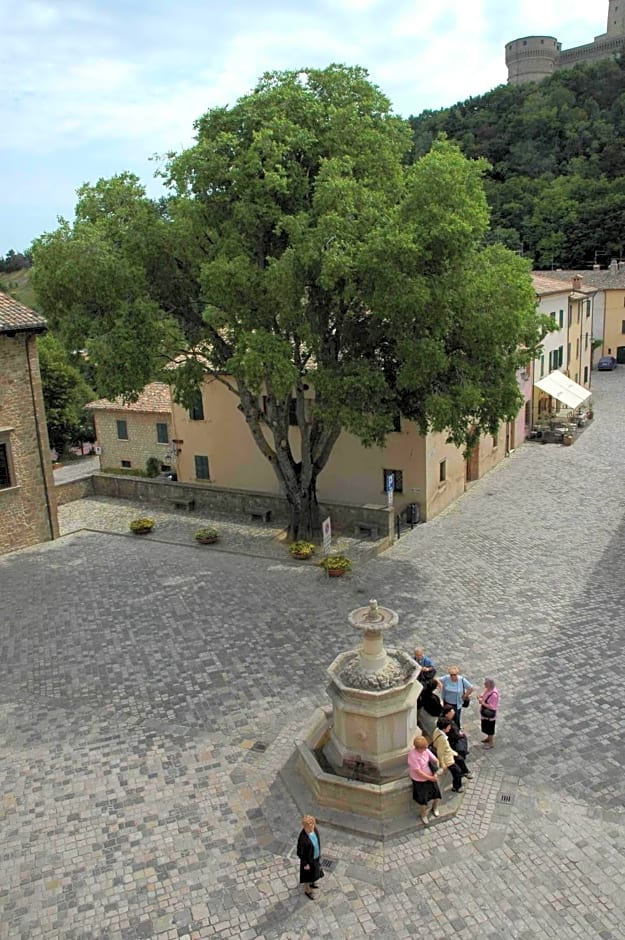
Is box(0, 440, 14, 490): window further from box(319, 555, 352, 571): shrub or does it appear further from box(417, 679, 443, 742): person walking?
box(417, 679, 443, 742): person walking

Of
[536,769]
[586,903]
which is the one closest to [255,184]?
[536,769]

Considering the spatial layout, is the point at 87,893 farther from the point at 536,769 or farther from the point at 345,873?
the point at 536,769

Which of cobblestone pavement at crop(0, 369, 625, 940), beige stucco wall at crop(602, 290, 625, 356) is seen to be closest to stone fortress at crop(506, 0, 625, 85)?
beige stucco wall at crop(602, 290, 625, 356)

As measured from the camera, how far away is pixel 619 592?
55.5 feet

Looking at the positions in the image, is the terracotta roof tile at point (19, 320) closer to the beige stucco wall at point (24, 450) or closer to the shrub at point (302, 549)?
the beige stucco wall at point (24, 450)

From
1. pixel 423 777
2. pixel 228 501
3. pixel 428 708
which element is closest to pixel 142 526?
pixel 228 501

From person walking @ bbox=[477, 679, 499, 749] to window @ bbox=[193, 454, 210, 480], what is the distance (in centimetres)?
1792

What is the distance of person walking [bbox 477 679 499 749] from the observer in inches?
433

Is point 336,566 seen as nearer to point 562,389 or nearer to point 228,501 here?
point 228,501

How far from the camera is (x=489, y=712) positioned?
11008 millimetres

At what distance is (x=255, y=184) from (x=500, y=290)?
21.2 ft

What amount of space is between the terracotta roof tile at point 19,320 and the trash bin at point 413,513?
12146 mm

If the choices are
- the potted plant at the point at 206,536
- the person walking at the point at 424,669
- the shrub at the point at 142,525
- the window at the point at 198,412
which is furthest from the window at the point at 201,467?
the person walking at the point at 424,669

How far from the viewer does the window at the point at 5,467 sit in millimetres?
21438
